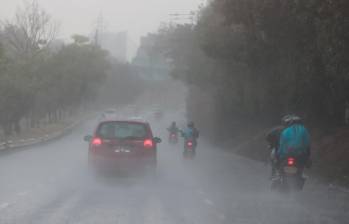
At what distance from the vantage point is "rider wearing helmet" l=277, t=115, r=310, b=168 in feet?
53.4

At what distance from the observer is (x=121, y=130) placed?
2109cm

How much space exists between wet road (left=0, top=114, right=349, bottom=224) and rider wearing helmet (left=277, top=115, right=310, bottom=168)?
93 centimetres

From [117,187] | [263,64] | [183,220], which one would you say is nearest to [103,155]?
[117,187]

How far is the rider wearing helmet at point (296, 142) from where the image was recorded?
641 inches

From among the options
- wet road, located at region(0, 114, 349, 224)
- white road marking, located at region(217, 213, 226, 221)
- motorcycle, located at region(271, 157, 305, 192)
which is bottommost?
wet road, located at region(0, 114, 349, 224)

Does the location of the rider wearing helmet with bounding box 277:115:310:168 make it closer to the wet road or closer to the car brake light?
the wet road

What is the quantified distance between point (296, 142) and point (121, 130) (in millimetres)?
6270

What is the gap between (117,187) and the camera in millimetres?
18656

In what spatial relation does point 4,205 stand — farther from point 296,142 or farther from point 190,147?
point 190,147

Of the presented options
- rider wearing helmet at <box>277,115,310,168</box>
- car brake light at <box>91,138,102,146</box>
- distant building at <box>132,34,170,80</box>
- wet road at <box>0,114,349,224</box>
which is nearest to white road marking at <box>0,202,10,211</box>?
Answer: wet road at <box>0,114,349,224</box>

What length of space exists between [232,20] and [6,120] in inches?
1211

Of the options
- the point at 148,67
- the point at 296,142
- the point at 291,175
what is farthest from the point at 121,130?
the point at 148,67

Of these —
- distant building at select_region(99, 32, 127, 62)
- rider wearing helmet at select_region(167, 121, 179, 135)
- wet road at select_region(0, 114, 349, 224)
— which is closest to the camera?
wet road at select_region(0, 114, 349, 224)

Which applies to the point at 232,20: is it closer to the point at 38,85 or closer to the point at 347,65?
the point at 347,65
